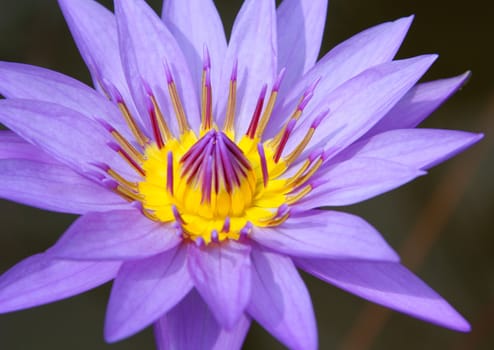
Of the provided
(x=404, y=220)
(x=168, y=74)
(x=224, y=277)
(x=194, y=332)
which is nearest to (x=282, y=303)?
(x=224, y=277)

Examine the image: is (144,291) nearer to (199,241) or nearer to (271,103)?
(199,241)

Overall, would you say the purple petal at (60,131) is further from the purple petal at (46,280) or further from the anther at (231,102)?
the anther at (231,102)

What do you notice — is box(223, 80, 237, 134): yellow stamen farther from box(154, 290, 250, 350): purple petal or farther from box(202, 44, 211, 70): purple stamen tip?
box(154, 290, 250, 350): purple petal

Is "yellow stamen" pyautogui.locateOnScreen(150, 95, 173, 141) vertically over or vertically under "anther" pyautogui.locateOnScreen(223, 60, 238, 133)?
under

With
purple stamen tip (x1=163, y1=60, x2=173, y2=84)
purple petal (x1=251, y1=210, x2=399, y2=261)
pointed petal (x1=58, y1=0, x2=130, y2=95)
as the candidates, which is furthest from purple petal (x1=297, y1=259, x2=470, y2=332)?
pointed petal (x1=58, y1=0, x2=130, y2=95)

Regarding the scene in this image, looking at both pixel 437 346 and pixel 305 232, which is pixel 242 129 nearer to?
pixel 305 232

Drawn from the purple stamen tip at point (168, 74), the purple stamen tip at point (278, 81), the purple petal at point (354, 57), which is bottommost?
the purple stamen tip at point (168, 74)

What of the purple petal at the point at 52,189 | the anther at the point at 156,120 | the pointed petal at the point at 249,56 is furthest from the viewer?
the pointed petal at the point at 249,56

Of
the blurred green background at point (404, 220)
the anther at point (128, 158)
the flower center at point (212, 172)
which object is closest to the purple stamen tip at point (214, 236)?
the flower center at point (212, 172)
